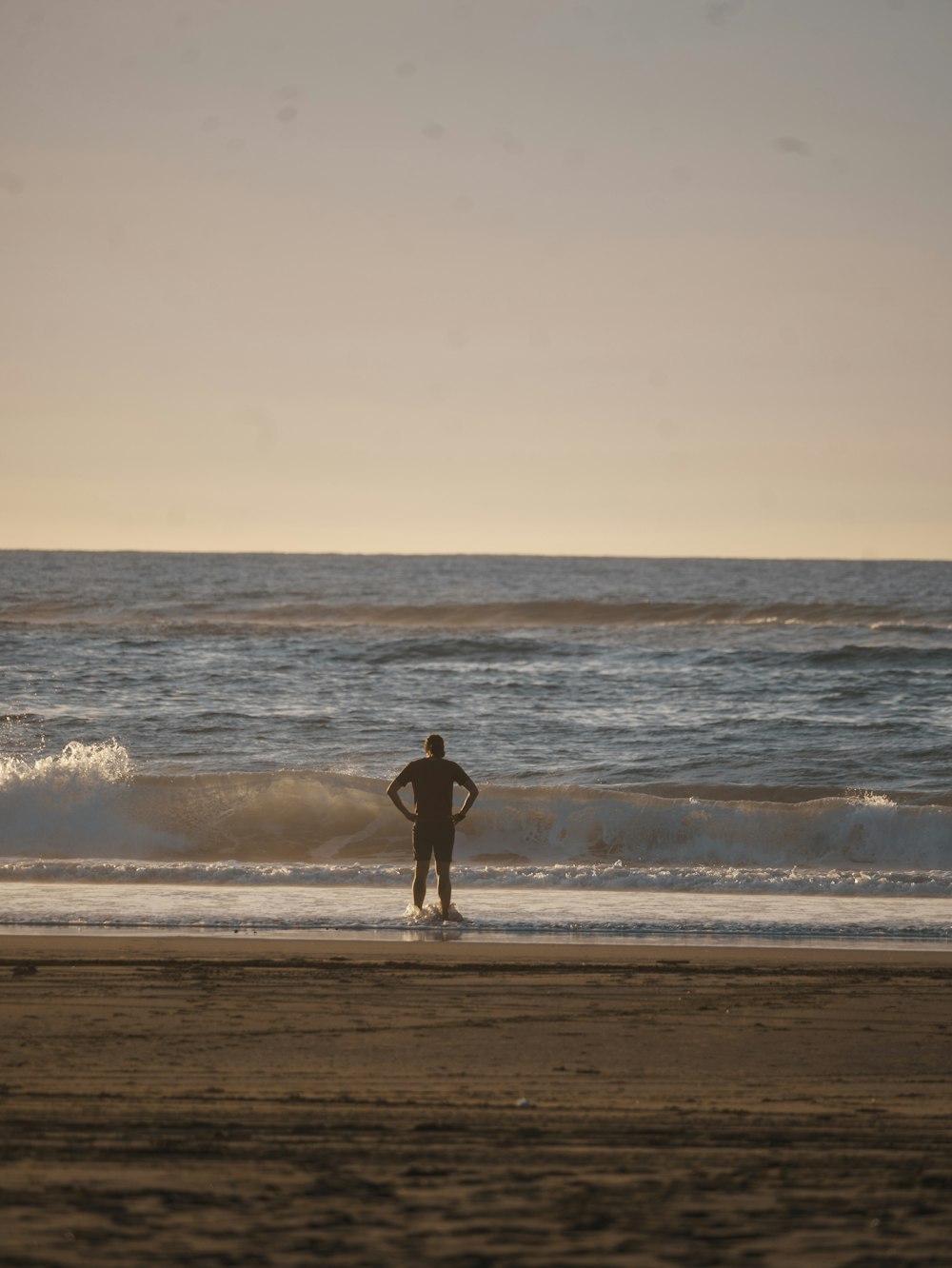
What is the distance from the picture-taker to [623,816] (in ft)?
47.9

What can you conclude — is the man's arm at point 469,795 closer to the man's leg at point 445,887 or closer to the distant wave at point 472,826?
the man's leg at point 445,887

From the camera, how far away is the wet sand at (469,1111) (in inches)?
148

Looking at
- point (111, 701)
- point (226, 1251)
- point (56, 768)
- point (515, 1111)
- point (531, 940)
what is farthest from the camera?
point (111, 701)

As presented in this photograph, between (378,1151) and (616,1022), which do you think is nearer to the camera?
(378,1151)

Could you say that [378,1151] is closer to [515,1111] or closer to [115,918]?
[515,1111]

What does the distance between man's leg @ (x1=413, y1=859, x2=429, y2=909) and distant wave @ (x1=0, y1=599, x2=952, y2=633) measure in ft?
102

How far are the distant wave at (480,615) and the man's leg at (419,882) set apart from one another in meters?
31.0

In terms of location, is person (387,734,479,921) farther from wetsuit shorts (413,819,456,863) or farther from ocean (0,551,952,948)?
ocean (0,551,952,948)

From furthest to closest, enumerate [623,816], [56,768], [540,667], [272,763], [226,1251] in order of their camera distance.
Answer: [540,667] → [272,763] → [56,768] → [623,816] → [226,1251]

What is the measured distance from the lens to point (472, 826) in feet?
48.1

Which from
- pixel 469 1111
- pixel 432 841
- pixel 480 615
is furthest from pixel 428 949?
pixel 480 615

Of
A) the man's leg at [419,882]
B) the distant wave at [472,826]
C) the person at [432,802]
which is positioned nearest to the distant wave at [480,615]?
the distant wave at [472,826]

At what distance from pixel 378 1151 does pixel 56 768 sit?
12.1 metres

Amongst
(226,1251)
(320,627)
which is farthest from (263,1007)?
(320,627)
